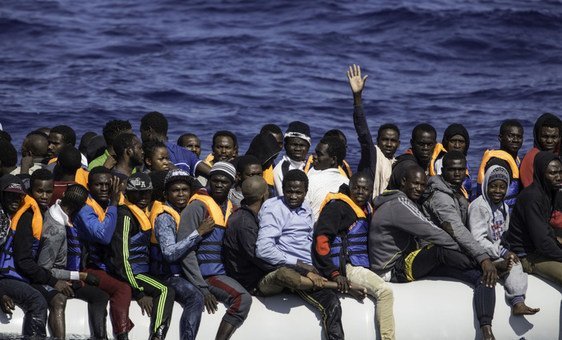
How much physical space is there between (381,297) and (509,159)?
2.20 m

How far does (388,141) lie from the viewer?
12.3m

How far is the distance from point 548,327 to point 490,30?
51.3 feet

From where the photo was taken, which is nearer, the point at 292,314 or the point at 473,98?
the point at 292,314

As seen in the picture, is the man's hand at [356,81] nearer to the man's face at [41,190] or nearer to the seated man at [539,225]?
the seated man at [539,225]

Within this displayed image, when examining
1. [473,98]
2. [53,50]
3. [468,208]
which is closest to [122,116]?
[53,50]

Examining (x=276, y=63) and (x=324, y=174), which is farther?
(x=276, y=63)

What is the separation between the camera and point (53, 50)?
81.2 feet

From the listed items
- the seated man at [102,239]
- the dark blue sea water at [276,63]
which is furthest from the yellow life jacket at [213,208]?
the dark blue sea water at [276,63]

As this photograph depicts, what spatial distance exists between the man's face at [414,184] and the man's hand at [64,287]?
3.15 meters

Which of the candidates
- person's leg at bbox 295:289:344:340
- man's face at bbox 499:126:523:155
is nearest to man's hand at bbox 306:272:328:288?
person's leg at bbox 295:289:344:340

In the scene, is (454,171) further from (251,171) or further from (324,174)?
(251,171)

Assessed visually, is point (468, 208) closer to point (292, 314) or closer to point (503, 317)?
point (503, 317)

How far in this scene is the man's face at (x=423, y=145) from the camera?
1205 cm

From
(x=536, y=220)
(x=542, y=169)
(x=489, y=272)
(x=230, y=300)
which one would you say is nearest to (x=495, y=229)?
(x=536, y=220)
